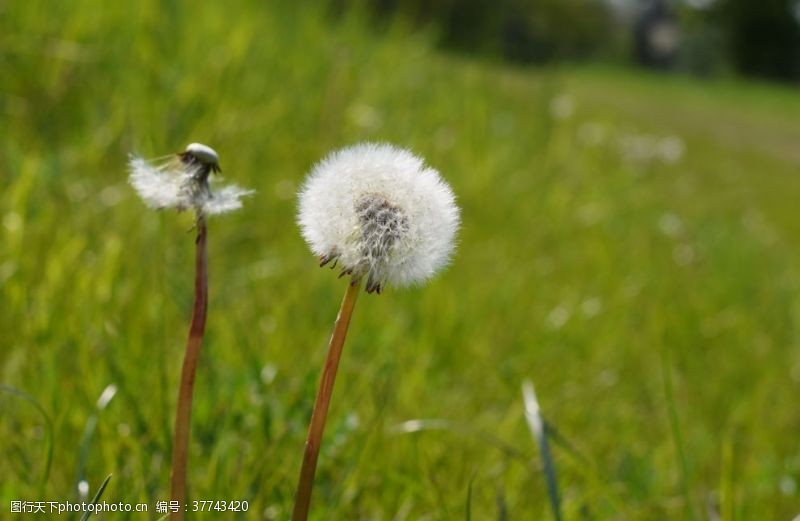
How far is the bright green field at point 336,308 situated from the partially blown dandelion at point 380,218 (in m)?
0.45

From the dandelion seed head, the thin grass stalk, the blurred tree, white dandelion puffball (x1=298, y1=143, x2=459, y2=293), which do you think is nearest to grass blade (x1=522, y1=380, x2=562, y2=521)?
the thin grass stalk

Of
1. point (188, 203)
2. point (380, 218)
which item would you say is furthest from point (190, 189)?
point (380, 218)

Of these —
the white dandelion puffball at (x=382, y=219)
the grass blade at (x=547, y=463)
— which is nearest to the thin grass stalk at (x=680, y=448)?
the grass blade at (x=547, y=463)

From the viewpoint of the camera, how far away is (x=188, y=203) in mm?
895

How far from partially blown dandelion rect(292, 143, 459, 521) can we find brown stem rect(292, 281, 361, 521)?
0.04 metres

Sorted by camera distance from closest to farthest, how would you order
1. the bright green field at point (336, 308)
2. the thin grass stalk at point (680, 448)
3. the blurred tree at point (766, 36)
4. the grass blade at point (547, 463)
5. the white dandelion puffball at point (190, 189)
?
1. the white dandelion puffball at point (190, 189)
2. the grass blade at point (547, 463)
3. the thin grass stalk at point (680, 448)
4. the bright green field at point (336, 308)
5. the blurred tree at point (766, 36)

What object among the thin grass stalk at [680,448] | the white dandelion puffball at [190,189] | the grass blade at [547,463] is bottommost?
the thin grass stalk at [680,448]

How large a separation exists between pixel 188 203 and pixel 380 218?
0.68 ft

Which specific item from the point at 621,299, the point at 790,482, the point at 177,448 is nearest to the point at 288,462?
the point at 177,448

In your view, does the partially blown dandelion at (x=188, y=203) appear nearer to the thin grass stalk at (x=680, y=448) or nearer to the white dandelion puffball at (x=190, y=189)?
the white dandelion puffball at (x=190, y=189)

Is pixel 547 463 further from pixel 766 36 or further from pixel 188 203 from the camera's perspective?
pixel 766 36

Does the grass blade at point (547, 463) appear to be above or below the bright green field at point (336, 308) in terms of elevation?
above

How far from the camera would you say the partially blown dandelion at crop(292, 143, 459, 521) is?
0.81 m

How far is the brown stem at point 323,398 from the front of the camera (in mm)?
755
